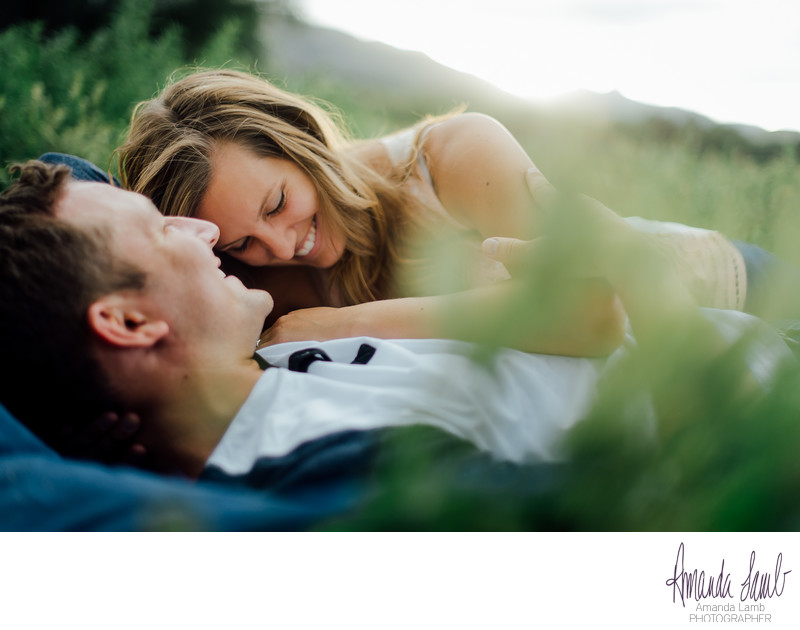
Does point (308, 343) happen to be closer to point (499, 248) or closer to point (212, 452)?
point (212, 452)

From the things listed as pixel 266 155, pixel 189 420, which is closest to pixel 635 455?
pixel 189 420

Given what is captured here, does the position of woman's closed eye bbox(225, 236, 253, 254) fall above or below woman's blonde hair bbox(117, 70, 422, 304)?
below

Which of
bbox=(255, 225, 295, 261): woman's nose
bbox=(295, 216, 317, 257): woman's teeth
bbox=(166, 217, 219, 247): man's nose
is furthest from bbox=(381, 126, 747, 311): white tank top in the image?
bbox=(166, 217, 219, 247): man's nose

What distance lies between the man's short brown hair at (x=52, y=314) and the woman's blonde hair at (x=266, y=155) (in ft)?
1.39

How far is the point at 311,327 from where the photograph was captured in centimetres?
126

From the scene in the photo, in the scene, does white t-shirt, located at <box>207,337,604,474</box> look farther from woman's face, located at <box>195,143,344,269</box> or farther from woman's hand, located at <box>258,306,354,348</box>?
woman's face, located at <box>195,143,344,269</box>

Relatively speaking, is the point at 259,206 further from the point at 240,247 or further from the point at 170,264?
the point at 170,264

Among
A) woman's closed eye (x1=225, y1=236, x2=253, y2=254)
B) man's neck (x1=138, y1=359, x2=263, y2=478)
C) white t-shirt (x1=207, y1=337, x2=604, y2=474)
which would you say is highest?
woman's closed eye (x1=225, y1=236, x2=253, y2=254)

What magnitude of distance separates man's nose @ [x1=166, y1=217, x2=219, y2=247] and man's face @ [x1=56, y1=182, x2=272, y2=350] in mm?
18

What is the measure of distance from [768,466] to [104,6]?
3133mm

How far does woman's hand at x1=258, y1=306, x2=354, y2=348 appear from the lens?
3.99 ft

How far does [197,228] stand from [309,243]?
1.12ft

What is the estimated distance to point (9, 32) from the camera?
2076mm

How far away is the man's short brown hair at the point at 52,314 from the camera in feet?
2.78
